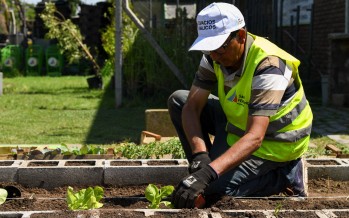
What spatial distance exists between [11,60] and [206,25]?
19090 mm

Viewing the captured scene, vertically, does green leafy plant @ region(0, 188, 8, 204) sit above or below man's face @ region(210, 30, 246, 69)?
below

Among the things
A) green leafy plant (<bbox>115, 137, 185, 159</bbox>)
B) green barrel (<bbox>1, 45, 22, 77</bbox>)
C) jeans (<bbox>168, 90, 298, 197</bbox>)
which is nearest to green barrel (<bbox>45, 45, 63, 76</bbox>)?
green barrel (<bbox>1, 45, 22, 77</bbox>)

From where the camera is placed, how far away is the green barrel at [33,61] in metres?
22.5

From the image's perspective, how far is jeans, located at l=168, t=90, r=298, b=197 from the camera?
174 inches

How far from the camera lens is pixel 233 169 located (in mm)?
4465

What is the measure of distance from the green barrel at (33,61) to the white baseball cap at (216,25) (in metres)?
18.7

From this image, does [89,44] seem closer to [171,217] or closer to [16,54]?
[16,54]

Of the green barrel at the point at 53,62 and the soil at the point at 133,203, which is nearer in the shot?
the soil at the point at 133,203

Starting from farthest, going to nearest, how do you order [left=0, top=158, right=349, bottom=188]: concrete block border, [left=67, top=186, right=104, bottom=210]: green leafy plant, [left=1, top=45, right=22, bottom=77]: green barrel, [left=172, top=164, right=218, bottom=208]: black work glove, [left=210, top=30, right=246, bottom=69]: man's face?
1. [left=1, top=45, right=22, bottom=77]: green barrel
2. [left=0, top=158, right=349, bottom=188]: concrete block border
3. [left=210, top=30, right=246, bottom=69]: man's face
4. [left=67, top=186, right=104, bottom=210]: green leafy plant
5. [left=172, top=164, right=218, bottom=208]: black work glove

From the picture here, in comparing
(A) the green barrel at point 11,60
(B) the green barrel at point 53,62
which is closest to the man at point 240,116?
(A) the green barrel at point 11,60

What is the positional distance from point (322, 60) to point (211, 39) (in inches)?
428

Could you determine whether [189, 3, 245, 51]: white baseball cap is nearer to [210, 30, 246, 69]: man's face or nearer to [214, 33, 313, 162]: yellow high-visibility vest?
[210, 30, 246, 69]: man's face

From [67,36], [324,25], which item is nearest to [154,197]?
[324,25]

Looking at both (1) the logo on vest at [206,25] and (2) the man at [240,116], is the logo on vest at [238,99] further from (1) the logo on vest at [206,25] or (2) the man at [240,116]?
(1) the logo on vest at [206,25]
